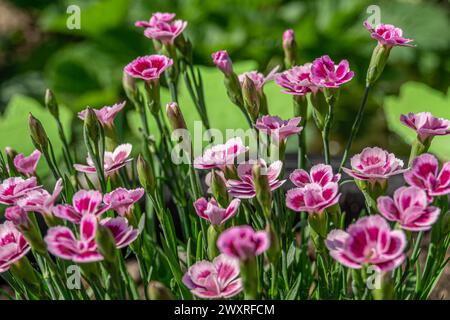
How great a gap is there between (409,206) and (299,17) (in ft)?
4.11

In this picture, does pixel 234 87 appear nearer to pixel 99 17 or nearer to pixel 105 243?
pixel 105 243

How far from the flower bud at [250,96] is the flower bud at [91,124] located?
11cm

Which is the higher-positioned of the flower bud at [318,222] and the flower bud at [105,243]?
the flower bud at [105,243]

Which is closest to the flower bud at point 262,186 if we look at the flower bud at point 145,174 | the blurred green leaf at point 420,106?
the flower bud at point 145,174

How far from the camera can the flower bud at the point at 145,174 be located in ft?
1.54

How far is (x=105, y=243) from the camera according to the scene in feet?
1.18

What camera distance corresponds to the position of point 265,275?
1.63 ft

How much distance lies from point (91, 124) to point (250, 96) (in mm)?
117

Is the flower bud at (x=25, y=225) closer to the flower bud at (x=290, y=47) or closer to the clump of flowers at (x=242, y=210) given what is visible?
the clump of flowers at (x=242, y=210)

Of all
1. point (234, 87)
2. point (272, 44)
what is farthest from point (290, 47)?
point (272, 44)

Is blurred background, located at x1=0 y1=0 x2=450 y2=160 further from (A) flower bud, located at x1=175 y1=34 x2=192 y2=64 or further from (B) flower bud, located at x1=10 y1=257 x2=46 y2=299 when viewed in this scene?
(B) flower bud, located at x1=10 y1=257 x2=46 y2=299

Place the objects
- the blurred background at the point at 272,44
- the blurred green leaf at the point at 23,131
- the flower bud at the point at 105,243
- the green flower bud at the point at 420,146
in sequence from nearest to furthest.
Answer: the flower bud at the point at 105,243 → the green flower bud at the point at 420,146 → the blurred green leaf at the point at 23,131 → the blurred background at the point at 272,44

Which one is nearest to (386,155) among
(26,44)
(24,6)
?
(24,6)
